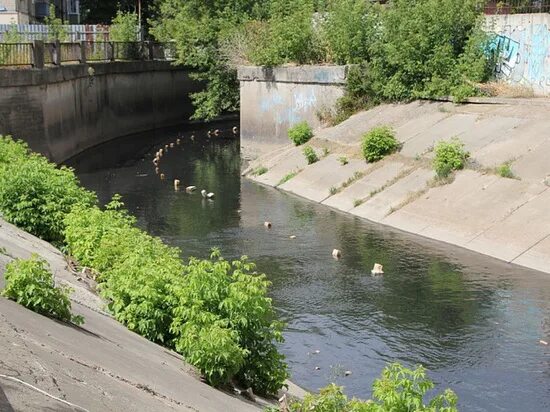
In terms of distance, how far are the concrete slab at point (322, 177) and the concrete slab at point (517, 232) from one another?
734cm

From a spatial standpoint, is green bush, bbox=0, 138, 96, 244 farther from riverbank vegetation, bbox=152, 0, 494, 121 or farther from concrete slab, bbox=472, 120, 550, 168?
riverbank vegetation, bbox=152, 0, 494, 121

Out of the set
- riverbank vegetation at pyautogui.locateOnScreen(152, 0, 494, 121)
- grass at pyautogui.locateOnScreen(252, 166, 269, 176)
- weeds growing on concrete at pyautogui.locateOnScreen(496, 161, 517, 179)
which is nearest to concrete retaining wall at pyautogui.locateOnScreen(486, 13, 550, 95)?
riverbank vegetation at pyautogui.locateOnScreen(152, 0, 494, 121)

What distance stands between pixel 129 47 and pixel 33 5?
1719 centimetres

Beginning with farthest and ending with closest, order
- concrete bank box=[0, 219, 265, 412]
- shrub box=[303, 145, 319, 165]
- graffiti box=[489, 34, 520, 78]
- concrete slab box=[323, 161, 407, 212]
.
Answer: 1. shrub box=[303, 145, 319, 165]
2. graffiti box=[489, 34, 520, 78]
3. concrete slab box=[323, 161, 407, 212]
4. concrete bank box=[0, 219, 265, 412]

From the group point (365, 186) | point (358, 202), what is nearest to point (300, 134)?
point (365, 186)

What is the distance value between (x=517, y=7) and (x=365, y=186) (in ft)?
37.5

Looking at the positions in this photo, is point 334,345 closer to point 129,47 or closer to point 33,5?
point 129,47

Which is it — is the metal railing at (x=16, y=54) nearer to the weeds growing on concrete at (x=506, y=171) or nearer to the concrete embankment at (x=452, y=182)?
the concrete embankment at (x=452, y=182)

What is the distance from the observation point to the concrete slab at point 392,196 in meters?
24.0

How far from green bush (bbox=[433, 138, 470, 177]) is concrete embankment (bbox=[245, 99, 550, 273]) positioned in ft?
1.05

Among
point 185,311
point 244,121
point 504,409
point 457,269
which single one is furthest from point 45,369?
point 244,121

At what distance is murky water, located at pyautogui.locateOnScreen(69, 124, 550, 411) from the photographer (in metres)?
13.0

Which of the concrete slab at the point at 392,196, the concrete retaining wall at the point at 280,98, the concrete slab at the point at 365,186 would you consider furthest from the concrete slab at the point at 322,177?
the concrete retaining wall at the point at 280,98

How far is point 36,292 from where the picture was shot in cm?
973
